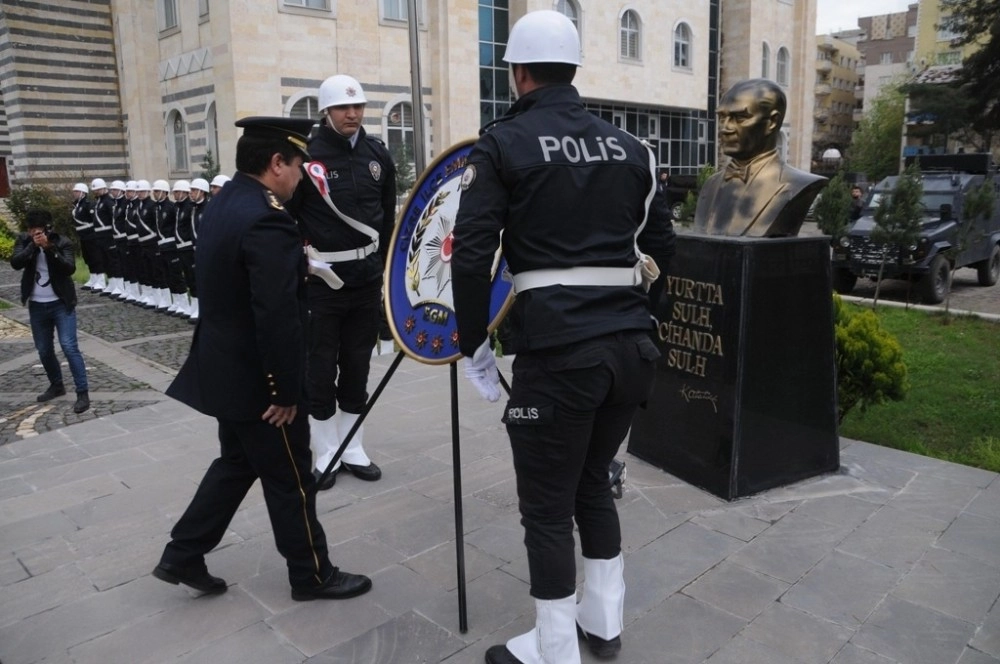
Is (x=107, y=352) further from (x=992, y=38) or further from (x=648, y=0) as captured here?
(x=992, y=38)

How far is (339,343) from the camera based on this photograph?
15.4 feet

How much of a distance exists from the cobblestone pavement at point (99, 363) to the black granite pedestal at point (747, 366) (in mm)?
4811

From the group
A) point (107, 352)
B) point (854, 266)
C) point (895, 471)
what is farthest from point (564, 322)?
point (854, 266)

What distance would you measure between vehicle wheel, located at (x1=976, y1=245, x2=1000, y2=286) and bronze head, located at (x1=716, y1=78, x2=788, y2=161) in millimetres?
12000

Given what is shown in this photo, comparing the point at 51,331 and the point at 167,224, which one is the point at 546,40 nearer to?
the point at 51,331

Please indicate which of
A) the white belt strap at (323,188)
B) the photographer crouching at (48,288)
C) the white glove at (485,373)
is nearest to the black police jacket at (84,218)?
the photographer crouching at (48,288)

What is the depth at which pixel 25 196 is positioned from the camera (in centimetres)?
2217

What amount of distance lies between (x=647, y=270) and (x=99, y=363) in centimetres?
785

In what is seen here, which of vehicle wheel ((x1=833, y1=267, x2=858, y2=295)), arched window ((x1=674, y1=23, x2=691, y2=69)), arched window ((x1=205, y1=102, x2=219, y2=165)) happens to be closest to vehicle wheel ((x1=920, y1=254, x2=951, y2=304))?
vehicle wheel ((x1=833, y1=267, x2=858, y2=295))

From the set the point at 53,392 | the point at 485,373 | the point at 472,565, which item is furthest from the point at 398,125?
the point at 485,373

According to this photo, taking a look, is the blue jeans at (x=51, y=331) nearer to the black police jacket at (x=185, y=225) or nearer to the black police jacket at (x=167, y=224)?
the black police jacket at (x=185, y=225)

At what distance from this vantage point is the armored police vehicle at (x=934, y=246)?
11695 mm

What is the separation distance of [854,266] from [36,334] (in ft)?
38.2

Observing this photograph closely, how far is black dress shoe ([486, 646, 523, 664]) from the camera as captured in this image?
287 cm
